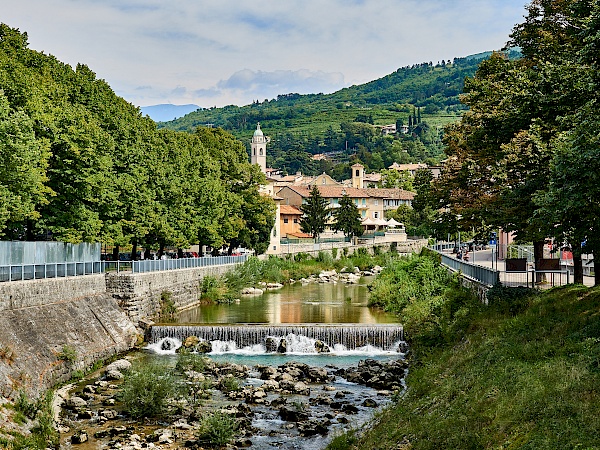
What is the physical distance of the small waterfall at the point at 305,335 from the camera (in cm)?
3472

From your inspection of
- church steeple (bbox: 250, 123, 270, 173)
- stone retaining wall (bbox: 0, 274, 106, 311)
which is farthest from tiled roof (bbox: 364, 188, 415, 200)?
stone retaining wall (bbox: 0, 274, 106, 311)

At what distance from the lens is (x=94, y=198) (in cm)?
3581

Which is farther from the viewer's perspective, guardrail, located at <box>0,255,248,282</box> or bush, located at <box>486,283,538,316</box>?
guardrail, located at <box>0,255,248,282</box>

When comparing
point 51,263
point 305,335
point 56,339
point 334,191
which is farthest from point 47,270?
point 334,191

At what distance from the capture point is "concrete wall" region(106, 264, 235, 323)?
1500 inches

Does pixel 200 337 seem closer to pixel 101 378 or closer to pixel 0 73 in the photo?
pixel 101 378

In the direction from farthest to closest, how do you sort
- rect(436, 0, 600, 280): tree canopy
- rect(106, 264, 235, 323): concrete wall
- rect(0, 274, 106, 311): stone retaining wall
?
rect(106, 264, 235, 323): concrete wall, rect(0, 274, 106, 311): stone retaining wall, rect(436, 0, 600, 280): tree canopy

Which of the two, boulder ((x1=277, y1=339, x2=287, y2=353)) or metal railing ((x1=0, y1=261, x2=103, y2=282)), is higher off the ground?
metal railing ((x1=0, y1=261, x2=103, y2=282))

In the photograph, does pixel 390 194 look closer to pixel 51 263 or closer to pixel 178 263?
pixel 178 263

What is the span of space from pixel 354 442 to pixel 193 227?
117 ft

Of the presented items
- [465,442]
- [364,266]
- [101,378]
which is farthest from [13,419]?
[364,266]

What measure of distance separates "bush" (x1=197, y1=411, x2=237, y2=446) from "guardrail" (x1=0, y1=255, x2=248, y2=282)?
Answer: 1174 cm

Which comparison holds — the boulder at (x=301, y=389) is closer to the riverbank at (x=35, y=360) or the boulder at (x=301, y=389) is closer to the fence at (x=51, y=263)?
the riverbank at (x=35, y=360)

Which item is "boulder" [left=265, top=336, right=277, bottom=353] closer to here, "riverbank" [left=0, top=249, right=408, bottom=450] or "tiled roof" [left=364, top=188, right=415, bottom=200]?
"riverbank" [left=0, top=249, right=408, bottom=450]
